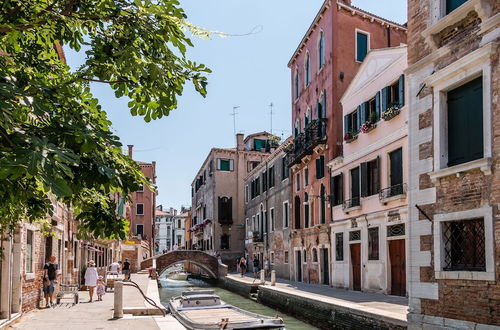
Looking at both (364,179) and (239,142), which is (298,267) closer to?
(364,179)

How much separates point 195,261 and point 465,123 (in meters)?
32.7

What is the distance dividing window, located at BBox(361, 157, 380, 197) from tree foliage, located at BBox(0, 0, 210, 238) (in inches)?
603

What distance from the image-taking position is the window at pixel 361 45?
977 inches

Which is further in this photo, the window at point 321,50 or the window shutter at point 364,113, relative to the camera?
the window at point 321,50

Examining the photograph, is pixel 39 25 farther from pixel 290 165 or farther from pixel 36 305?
pixel 290 165

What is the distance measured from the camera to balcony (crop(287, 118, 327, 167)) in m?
24.9

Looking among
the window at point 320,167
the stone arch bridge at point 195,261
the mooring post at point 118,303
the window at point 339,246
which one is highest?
the window at point 320,167

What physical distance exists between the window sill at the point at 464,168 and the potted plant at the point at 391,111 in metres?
8.51

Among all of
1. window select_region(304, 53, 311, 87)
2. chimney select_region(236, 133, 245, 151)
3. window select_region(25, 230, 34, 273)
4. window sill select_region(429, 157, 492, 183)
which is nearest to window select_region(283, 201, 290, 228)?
window select_region(304, 53, 311, 87)

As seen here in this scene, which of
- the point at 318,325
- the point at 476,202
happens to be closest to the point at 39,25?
the point at 476,202

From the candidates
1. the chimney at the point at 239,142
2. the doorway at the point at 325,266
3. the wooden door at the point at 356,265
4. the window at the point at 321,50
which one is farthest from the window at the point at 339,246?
the chimney at the point at 239,142

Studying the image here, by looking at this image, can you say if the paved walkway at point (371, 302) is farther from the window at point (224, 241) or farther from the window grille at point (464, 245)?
the window at point (224, 241)

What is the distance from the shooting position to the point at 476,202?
29.0 ft

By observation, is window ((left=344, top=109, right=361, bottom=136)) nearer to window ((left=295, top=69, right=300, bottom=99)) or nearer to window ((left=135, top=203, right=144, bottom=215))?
window ((left=295, top=69, right=300, bottom=99))
